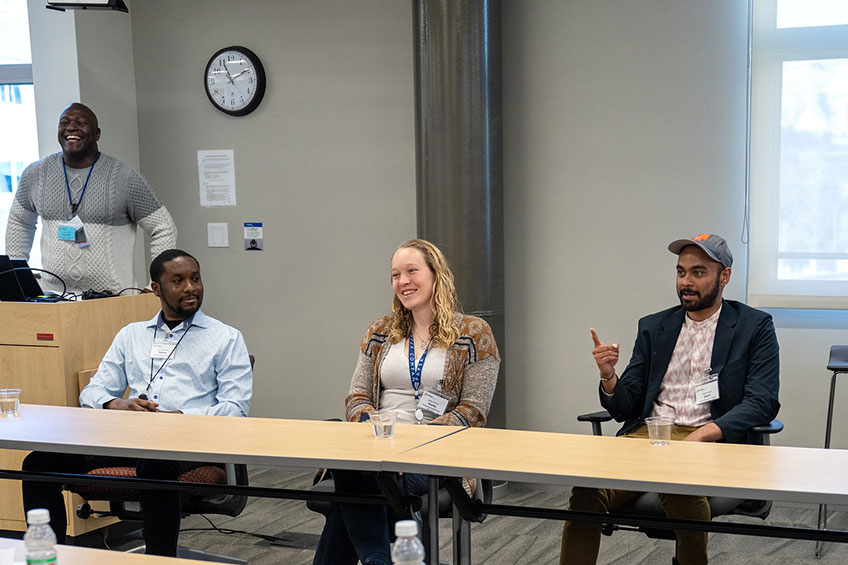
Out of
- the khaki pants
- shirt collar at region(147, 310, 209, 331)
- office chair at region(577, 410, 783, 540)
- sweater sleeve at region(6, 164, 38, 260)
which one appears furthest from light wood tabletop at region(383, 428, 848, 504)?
sweater sleeve at region(6, 164, 38, 260)

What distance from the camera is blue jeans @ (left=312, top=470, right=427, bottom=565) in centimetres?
281

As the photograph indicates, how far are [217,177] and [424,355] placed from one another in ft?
9.28

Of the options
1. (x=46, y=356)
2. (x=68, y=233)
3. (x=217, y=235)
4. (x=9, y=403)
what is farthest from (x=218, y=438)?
(x=217, y=235)

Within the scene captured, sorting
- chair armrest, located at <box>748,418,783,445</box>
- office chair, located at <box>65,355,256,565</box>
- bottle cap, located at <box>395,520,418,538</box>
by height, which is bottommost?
office chair, located at <box>65,355,256,565</box>

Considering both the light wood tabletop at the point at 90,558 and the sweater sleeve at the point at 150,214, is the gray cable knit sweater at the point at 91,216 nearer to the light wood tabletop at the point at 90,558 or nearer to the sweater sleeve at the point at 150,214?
the sweater sleeve at the point at 150,214

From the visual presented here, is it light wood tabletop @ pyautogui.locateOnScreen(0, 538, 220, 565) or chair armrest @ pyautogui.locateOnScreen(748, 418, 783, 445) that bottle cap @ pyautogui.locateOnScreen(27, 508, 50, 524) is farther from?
chair armrest @ pyautogui.locateOnScreen(748, 418, 783, 445)

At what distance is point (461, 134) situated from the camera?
15.6 ft

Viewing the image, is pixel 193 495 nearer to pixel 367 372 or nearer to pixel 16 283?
pixel 367 372

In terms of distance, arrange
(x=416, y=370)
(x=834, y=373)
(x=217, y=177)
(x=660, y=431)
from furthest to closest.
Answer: (x=217, y=177) → (x=834, y=373) → (x=416, y=370) → (x=660, y=431)

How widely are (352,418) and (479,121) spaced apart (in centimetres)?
202

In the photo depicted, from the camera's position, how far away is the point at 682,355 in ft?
11.2

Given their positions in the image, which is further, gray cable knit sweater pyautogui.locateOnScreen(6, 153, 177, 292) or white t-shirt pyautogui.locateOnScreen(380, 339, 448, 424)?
gray cable knit sweater pyautogui.locateOnScreen(6, 153, 177, 292)

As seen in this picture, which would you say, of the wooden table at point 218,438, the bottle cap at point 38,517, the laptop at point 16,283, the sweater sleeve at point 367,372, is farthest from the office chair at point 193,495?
the bottle cap at point 38,517

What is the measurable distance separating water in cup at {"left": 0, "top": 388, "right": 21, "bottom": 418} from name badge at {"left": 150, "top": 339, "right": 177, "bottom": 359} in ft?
1.95
